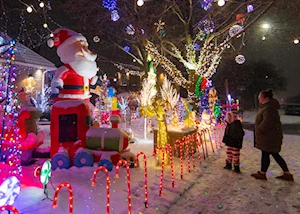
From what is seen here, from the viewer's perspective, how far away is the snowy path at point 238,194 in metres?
4.65

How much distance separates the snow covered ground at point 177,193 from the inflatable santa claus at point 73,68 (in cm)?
202

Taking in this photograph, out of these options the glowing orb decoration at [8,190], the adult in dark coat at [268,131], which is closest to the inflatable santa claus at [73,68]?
the glowing orb decoration at [8,190]

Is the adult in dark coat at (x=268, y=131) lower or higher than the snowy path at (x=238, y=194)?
higher

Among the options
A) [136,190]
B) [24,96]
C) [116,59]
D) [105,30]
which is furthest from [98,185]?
[116,59]

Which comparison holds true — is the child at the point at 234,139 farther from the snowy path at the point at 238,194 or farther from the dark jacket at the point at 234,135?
the snowy path at the point at 238,194

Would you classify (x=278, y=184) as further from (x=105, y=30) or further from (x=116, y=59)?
(x=116, y=59)

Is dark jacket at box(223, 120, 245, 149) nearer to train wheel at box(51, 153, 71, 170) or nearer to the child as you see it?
the child

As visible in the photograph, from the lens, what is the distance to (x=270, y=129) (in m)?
6.22

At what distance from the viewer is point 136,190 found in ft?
17.1

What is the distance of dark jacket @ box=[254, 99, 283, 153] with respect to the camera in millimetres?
6148

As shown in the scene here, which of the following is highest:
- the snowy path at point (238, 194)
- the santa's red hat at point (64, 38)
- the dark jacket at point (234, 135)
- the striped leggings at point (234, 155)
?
the santa's red hat at point (64, 38)

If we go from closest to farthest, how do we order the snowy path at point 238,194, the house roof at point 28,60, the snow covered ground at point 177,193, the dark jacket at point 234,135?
the snow covered ground at point 177,193 → the snowy path at point 238,194 → the dark jacket at point 234,135 → the house roof at point 28,60

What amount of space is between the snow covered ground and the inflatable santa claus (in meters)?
2.02

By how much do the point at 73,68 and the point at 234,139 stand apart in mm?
4696
